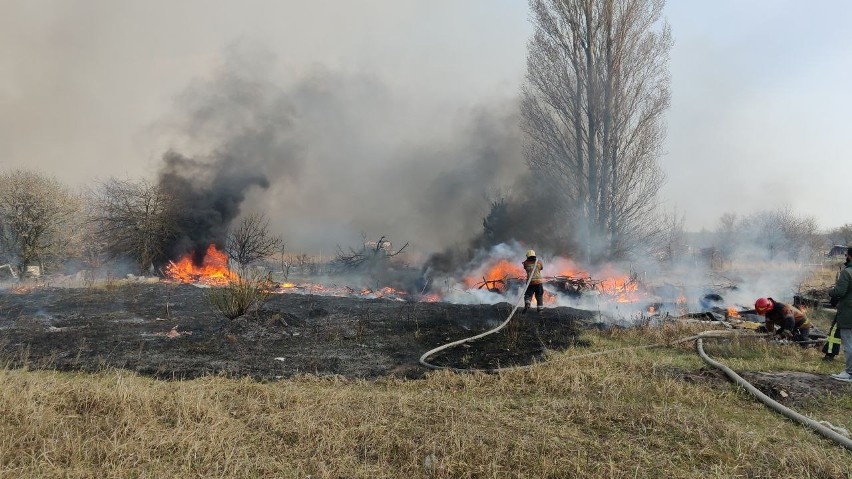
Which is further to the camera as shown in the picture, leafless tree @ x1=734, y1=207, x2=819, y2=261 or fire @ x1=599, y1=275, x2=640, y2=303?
leafless tree @ x1=734, y1=207, x2=819, y2=261

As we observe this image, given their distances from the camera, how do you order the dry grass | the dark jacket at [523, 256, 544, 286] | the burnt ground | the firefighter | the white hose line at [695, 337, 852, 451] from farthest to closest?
1. the dark jacket at [523, 256, 544, 286]
2. the firefighter
3. the burnt ground
4. the white hose line at [695, 337, 852, 451]
5. the dry grass

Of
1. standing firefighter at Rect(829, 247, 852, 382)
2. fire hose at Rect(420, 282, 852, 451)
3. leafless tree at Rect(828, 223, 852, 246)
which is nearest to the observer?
fire hose at Rect(420, 282, 852, 451)

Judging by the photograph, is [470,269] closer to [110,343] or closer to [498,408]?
[110,343]

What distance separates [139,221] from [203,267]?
3.39m

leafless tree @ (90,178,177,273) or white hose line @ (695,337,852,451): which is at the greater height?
leafless tree @ (90,178,177,273)

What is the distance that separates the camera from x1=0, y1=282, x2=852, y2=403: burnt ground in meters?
6.86

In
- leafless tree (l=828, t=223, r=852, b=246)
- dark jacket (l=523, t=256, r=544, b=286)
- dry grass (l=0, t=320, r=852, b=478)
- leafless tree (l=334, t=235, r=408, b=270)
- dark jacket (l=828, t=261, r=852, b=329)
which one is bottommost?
dry grass (l=0, t=320, r=852, b=478)

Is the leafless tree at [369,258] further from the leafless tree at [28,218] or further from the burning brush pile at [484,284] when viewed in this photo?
the leafless tree at [28,218]

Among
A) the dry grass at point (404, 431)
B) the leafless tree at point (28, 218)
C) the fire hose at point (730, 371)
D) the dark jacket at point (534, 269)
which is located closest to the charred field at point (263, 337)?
the fire hose at point (730, 371)

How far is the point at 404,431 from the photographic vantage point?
4.32 m

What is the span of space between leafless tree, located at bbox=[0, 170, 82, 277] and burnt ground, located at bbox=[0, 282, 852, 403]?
11.3 meters

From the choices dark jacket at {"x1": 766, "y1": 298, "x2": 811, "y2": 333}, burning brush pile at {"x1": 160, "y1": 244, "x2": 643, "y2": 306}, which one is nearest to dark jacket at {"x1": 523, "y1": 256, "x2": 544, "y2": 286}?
burning brush pile at {"x1": 160, "y1": 244, "x2": 643, "y2": 306}

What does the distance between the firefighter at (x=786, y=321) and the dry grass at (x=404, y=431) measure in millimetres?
4136

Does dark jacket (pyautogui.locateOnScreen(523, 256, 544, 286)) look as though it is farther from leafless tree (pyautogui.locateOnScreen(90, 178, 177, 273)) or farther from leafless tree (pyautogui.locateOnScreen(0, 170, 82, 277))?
leafless tree (pyautogui.locateOnScreen(0, 170, 82, 277))
